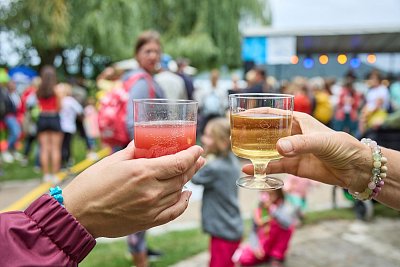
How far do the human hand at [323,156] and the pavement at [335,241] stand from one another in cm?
224

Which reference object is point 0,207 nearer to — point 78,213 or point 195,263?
point 195,263

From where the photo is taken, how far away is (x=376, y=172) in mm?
1565

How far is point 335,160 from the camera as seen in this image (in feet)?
5.09

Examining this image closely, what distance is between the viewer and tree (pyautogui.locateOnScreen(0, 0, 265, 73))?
510 inches

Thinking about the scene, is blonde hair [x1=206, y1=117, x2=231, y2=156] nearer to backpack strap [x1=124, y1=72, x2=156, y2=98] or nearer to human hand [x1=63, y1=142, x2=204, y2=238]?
backpack strap [x1=124, y1=72, x2=156, y2=98]

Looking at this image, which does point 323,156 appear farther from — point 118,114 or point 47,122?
point 47,122

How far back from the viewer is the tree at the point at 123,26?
12.9m

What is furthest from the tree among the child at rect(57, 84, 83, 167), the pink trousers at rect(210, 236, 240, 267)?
the pink trousers at rect(210, 236, 240, 267)

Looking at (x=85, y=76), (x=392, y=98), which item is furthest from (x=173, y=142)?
(x=85, y=76)

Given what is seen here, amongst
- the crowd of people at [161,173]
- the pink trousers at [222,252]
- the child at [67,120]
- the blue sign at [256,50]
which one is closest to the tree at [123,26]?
the crowd of people at [161,173]

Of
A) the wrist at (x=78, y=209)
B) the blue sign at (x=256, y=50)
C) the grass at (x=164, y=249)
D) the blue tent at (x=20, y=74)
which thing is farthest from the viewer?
the blue tent at (x=20, y=74)

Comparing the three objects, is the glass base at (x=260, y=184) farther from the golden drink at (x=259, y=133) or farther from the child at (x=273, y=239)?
the child at (x=273, y=239)

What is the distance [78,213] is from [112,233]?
13 centimetres

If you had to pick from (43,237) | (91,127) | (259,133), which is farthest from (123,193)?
(91,127)
